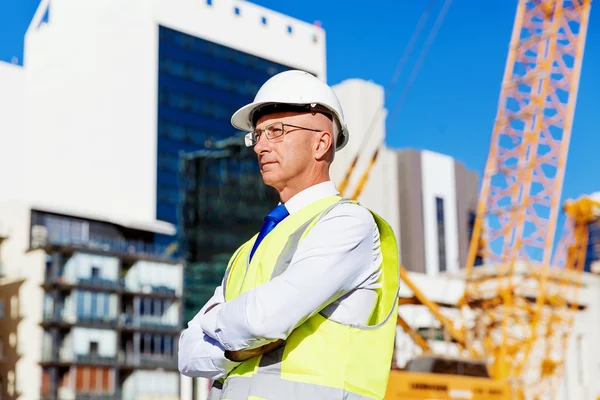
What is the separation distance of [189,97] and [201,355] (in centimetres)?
9345

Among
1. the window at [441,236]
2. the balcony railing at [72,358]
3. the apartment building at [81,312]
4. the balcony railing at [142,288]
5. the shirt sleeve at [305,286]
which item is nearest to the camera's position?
the shirt sleeve at [305,286]

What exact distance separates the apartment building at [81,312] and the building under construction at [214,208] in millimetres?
15240

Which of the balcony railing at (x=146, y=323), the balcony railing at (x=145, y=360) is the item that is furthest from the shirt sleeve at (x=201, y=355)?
the balcony railing at (x=146, y=323)

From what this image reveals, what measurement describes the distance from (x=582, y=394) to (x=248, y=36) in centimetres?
4977

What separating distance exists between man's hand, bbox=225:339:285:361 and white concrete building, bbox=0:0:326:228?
8844 centimetres

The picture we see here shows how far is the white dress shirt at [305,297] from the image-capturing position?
9.39 feet

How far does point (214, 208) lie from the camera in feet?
315

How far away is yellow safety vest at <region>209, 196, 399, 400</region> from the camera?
2916 millimetres

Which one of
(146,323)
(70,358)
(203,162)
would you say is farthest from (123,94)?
(70,358)

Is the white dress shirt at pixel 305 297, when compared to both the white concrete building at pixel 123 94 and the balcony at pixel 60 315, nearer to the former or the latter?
the balcony at pixel 60 315

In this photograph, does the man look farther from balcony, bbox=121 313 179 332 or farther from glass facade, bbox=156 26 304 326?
glass facade, bbox=156 26 304 326

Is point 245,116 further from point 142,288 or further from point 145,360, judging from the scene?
point 142,288

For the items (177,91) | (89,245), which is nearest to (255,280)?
(89,245)

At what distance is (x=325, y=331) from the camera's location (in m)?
2.98
